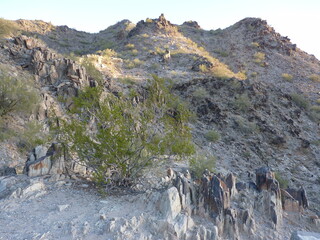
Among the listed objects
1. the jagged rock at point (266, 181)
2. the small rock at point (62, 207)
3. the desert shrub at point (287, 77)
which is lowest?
the small rock at point (62, 207)

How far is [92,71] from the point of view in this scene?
17.4 meters

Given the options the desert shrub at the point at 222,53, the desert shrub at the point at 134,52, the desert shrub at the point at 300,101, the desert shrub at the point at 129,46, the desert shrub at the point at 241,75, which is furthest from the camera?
the desert shrub at the point at 222,53

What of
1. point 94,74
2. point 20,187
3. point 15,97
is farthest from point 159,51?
point 20,187

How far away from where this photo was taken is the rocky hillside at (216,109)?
235 inches

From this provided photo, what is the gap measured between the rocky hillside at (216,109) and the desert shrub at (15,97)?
1.00 feet

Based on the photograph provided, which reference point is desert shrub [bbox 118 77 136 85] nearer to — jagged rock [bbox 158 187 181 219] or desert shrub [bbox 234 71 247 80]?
desert shrub [bbox 234 71 247 80]

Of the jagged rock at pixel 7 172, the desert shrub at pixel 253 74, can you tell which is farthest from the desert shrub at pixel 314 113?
the jagged rock at pixel 7 172

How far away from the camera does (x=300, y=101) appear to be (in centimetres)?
2095

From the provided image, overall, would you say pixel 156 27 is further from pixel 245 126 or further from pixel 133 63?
pixel 245 126

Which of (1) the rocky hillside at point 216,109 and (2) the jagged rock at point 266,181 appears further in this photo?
(2) the jagged rock at point 266,181

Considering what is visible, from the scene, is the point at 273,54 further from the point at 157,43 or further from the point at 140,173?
the point at 140,173

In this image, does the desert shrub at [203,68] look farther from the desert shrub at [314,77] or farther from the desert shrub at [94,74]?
the desert shrub at [314,77]

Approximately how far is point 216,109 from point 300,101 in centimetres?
845

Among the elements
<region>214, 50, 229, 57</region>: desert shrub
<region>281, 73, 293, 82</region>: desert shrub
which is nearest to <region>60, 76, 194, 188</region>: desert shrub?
<region>281, 73, 293, 82</region>: desert shrub
